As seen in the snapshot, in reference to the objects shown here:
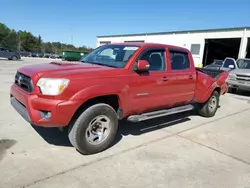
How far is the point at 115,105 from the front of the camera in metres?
4.44

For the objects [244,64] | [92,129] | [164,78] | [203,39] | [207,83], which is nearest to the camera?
[92,129]

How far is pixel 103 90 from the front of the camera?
12.8ft

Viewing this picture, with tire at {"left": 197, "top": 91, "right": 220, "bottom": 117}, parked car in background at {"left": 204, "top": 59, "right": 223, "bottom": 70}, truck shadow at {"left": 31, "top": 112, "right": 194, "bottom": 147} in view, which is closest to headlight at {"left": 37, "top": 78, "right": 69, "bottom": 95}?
truck shadow at {"left": 31, "top": 112, "right": 194, "bottom": 147}

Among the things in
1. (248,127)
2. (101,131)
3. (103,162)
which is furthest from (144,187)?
(248,127)

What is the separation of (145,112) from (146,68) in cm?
99

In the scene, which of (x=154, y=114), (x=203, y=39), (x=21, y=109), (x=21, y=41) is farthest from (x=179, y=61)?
(x=21, y=41)

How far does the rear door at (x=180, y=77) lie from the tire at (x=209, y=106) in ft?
3.04

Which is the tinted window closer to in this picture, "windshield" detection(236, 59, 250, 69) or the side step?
"windshield" detection(236, 59, 250, 69)

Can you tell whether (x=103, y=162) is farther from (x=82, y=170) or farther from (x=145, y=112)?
(x=145, y=112)

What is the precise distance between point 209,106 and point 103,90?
13.7 feet

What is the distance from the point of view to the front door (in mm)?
4477

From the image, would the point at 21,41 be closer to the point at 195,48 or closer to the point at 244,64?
the point at 195,48

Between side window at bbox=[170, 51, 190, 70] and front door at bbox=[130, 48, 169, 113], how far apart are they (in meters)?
0.36

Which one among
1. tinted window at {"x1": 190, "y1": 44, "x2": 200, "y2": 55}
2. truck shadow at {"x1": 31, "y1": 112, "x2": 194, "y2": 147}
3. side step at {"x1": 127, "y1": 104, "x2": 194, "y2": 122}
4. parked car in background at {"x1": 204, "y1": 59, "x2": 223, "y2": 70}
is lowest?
truck shadow at {"x1": 31, "y1": 112, "x2": 194, "y2": 147}
